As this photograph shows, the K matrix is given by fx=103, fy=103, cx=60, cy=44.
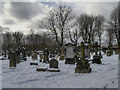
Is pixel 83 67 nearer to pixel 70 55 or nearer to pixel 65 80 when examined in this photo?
pixel 65 80

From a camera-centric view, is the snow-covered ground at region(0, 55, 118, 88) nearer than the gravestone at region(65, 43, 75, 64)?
Yes

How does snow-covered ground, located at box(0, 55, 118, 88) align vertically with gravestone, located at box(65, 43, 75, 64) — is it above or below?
below

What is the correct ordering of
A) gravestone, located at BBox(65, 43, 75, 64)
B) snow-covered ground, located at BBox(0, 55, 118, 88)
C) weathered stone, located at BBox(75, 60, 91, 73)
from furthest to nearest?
gravestone, located at BBox(65, 43, 75, 64) < weathered stone, located at BBox(75, 60, 91, 73) < snow-covered ground, located at BBox(0, 55, 118, 88)

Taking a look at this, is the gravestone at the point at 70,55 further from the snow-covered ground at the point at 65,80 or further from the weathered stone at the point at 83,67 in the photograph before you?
the snow-covered ground at the point at 65,80

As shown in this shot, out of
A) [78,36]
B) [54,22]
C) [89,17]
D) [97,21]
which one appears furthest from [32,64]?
[97,21]

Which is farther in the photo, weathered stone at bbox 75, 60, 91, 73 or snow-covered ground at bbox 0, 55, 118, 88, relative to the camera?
weathered stone at bbox 75, 60, 91, 73

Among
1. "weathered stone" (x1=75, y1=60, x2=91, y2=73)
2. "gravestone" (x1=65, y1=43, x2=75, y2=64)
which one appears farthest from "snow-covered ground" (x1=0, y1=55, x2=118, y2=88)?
"gravestone" (x1=65, y1=43, x2=75, y2=64)

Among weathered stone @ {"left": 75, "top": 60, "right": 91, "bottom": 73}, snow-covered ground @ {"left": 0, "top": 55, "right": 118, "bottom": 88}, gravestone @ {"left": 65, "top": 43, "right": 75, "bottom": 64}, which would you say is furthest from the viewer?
gravestone @ {"left": 65, "top": 43, "right": 75, "bottom": 64}

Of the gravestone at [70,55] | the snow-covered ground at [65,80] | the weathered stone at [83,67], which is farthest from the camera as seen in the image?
the gravestone at [70,55]

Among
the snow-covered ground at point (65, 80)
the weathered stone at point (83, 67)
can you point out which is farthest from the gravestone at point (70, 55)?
the snow-covered ground at point (65, 80)

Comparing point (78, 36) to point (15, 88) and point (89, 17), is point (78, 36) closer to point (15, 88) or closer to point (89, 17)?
point (89, 17)

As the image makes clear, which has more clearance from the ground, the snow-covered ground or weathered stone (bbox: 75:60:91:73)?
weathered stone (bbox: 75:60:91:73)

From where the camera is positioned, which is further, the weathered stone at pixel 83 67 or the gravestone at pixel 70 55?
the gravestone at pixel 70 55

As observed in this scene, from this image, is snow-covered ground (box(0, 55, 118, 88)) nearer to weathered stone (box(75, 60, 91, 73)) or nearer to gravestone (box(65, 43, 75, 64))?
weathered stone (box(75, 60, 91, 73))
